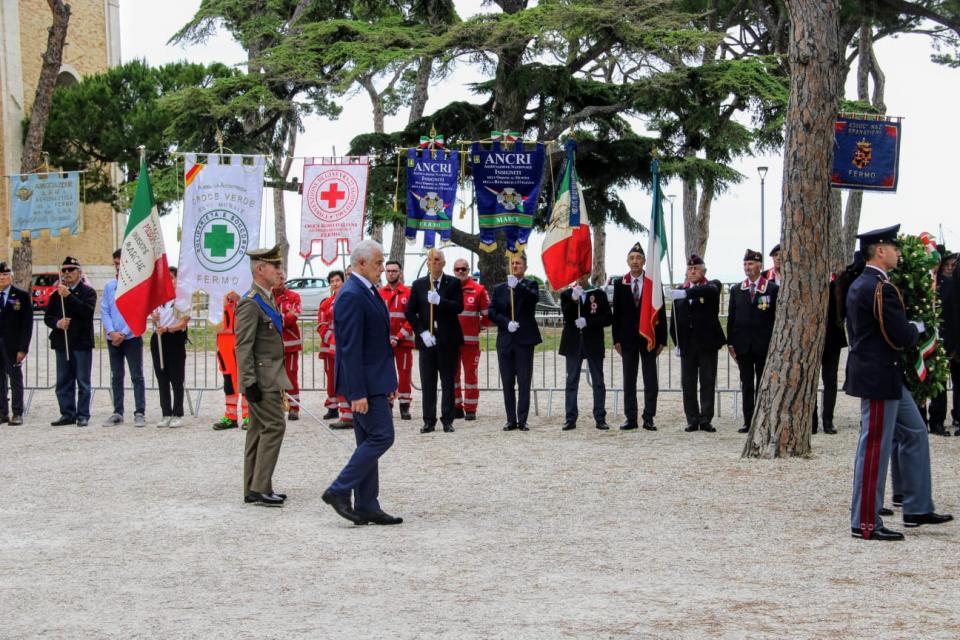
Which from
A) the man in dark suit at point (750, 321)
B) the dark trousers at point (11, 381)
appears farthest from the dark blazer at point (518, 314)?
the dark trousers at point (11, 381)

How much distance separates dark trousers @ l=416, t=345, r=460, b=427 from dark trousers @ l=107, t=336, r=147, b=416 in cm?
341

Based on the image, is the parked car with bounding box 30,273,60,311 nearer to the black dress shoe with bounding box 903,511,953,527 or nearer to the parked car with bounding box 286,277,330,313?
the parked car with bounding box 286,277,330,313

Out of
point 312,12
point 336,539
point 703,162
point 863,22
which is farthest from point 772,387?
point 312,12

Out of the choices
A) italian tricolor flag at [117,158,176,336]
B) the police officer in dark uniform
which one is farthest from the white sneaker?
the police officer in dark uniform

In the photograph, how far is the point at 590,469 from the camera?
33.8ft

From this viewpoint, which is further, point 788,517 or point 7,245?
point 7,245

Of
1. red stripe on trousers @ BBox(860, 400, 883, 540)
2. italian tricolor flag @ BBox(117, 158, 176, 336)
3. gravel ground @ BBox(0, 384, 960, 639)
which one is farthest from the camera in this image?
italian tricolor flag @ BBox(117, 158, 176, 336)

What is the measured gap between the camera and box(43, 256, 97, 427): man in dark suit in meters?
13.9

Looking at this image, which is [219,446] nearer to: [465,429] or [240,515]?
[465,429]

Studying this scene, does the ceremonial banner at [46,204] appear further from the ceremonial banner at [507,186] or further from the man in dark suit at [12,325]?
the ceremonial banner at [507,186]

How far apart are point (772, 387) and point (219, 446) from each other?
18.3 ft

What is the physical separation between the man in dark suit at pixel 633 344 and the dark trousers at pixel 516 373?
105 cm

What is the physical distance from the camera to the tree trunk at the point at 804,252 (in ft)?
34.9

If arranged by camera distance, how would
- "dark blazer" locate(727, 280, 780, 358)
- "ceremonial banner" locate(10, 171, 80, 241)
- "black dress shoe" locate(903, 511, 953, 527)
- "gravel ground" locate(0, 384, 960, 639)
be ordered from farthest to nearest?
"ceremonial banner" locate(10, 171, 80, 241), "dark blazer" locate(727, 280, 780, 358), "black dress shoe" locate(903, 511, 953, 527), "gravel ground" locate(0, 384, 960, 639)
